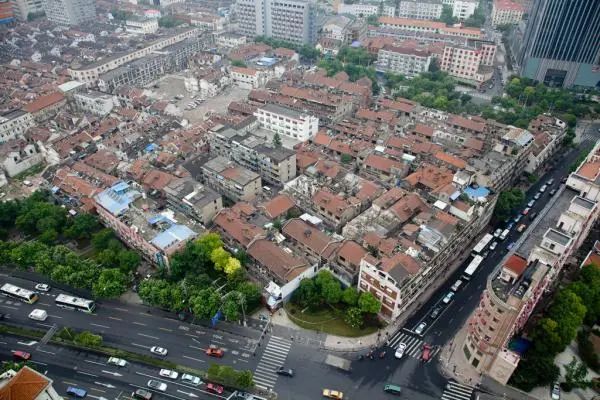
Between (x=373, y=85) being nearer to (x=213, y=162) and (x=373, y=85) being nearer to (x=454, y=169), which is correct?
(x=454, y=169)

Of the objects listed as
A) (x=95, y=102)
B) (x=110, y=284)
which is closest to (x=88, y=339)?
(x=110, y=284)

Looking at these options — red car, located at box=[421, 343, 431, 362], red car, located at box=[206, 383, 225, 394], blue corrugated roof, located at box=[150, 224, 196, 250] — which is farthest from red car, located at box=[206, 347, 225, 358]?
red car, located at box=[421, 343, 431, 362]

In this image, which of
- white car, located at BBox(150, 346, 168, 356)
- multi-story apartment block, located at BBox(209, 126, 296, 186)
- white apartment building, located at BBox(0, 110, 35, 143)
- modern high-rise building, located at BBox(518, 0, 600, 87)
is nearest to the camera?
white car, located at BBox(150, 346, 168, 356)

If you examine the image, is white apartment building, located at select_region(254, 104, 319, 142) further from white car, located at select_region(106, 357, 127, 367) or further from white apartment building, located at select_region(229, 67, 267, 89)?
white car, located at select_region(106, 357, 127, 367)

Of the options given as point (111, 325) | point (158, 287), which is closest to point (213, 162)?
point (158, 287)

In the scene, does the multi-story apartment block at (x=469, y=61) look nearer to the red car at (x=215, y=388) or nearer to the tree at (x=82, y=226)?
the tree at (x=82, y=226)
